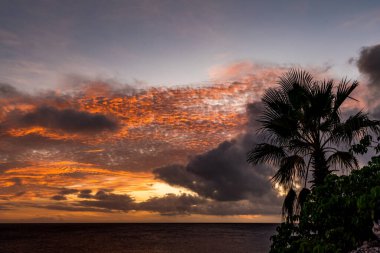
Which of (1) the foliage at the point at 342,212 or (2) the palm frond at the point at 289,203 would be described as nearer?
(1) the foliage at the point at 342,212

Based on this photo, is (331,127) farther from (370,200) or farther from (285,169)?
(370,200)

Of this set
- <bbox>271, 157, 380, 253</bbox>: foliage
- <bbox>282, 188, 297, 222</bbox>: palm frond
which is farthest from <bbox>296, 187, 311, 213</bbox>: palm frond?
<bbox>271, 157, 380, 253</bbox>: foliage

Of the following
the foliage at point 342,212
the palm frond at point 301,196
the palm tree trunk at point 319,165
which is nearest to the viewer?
the foliage at point 342,212

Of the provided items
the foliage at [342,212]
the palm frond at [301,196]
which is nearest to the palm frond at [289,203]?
the palm frond at [301,196]

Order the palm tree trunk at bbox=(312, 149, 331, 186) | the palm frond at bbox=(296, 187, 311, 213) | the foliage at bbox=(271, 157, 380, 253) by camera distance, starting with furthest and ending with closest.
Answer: the palm tree trunk at bbox=(312, 149, 331, 186), the palm frond at bbox=(296, 187, 311, 213), the foliage at bbox=(271, 157, 380, 253)

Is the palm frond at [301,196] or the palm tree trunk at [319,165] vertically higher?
the palm tree trunk at [319,165]

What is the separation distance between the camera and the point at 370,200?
6.40m

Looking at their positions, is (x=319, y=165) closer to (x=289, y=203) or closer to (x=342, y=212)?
(x=289, y=203)

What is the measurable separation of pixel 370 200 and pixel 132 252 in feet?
228

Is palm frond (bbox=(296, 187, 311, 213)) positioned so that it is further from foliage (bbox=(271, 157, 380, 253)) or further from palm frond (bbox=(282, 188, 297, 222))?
foliage (bbox=(271, 157, 380, 253))

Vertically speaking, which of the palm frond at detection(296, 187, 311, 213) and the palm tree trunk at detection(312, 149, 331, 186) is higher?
the palm tree trunk at detection(312, 149, 331, 186)

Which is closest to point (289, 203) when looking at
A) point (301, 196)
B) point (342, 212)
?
point (301, 196)

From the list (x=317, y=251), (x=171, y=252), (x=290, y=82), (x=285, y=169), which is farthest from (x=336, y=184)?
(x=171, y=252)

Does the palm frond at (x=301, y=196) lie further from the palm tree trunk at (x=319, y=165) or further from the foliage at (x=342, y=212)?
the foliage at (x=342, y=212)
